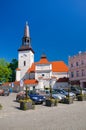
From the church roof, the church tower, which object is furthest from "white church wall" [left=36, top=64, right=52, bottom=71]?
the church tower

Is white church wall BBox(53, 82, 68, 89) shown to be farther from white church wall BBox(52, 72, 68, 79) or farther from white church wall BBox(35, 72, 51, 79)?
white church wall BBox(52, 72, 68, 79)

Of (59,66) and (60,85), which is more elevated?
(59,66)

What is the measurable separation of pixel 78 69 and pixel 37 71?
1722 centimetres

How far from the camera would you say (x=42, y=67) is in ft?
217

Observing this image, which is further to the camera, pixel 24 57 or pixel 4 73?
pixel 24 57

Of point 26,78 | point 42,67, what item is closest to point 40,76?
point 42,67

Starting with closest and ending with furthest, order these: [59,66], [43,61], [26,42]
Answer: [59,66], [43,61], [26,42]

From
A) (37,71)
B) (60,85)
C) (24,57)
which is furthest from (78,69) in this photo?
(24,57)

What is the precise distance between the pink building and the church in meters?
5.12

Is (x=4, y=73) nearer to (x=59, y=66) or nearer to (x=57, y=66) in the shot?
(x=57, y=66)

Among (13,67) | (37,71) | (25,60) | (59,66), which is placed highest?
(25,60)

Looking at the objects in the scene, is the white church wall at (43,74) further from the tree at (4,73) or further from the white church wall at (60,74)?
the tree at (4,73)

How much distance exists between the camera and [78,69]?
185 feet

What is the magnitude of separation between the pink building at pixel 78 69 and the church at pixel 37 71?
202 inches
